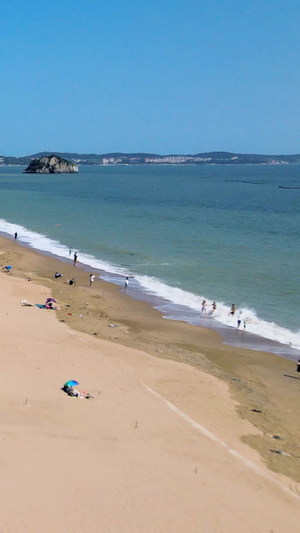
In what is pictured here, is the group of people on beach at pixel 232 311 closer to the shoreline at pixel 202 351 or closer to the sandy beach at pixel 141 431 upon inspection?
the shoreline at pixel 202 351

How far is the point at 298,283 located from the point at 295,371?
14189 mm

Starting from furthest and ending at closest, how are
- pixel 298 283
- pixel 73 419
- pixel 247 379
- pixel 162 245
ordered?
pixel 162 245 < pixel 298 283 < pixel 247 379 < pixel 73 419

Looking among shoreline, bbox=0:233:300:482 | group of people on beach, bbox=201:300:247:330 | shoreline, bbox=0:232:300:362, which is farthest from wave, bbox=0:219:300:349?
shoreline, bbox=0:233:300:482

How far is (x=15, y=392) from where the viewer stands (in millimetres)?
15062

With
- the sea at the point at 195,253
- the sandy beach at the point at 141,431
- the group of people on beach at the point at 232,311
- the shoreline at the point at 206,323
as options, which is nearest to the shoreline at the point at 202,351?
the sandy beach at the point at 141,431

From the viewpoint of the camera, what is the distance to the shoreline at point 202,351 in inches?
608

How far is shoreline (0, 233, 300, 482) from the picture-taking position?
50.7 ft

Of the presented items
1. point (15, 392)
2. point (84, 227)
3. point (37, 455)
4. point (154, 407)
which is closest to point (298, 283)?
point (154, 407)

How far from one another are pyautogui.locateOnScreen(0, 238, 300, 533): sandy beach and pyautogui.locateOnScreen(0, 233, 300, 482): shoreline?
0.07 m

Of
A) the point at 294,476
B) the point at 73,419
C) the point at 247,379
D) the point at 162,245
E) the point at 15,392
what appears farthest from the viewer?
the point at 162,245

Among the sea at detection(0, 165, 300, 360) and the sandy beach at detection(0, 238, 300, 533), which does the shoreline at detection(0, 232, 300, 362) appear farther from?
the sandy beach at detection(0, 238, 300, 533)

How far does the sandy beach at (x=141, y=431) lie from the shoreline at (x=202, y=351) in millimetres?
67

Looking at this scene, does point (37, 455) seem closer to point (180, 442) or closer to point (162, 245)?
point (180, 442)

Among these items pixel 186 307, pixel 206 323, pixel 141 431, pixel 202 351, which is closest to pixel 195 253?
pixel 186 307
